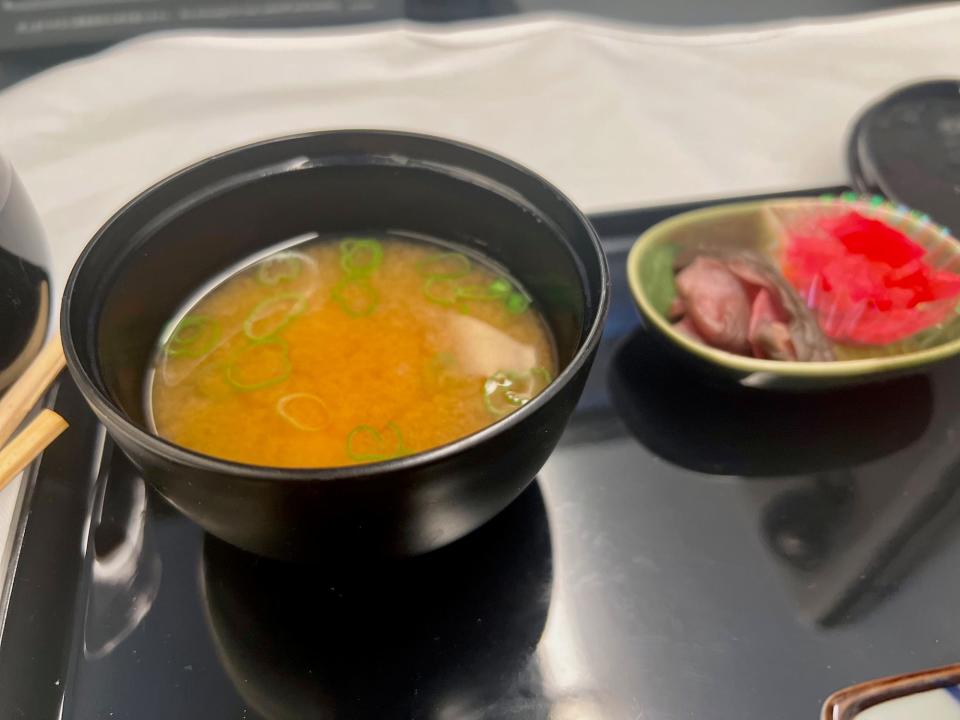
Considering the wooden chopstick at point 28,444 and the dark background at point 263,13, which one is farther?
the dark background at point 263,13

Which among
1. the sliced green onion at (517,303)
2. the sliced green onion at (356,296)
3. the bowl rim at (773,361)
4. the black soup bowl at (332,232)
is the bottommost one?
the bowl rim at (773,361)

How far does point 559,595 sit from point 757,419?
456 mm

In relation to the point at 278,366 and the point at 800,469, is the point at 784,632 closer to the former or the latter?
the point at 800,469

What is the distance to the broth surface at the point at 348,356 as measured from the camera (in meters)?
0.98

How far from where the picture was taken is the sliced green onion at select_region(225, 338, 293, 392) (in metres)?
1.05

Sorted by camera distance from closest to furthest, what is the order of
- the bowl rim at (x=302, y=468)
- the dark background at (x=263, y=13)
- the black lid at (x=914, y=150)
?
the bowl rim at (x=302, y=468)
the black lid at (x=914, y=150)
the dark background at (x=263, y=13)

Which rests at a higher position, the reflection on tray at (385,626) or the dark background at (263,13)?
the dark background at (263,13)

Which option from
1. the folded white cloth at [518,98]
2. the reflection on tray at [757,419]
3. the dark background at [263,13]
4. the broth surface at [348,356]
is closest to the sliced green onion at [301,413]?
the broth surface at [348,356]

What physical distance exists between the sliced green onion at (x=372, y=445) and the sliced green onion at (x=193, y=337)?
1.02 feet

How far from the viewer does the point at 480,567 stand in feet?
3.07

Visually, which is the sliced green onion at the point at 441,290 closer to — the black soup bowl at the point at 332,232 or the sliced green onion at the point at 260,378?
the black soup bowl at the point at 332,232

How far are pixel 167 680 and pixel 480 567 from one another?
39 centimetres

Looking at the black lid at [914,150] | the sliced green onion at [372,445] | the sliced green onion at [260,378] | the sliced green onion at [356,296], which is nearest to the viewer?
the sliced green onion at [372,445]

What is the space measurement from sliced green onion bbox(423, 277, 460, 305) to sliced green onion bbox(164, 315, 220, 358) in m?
0.34
